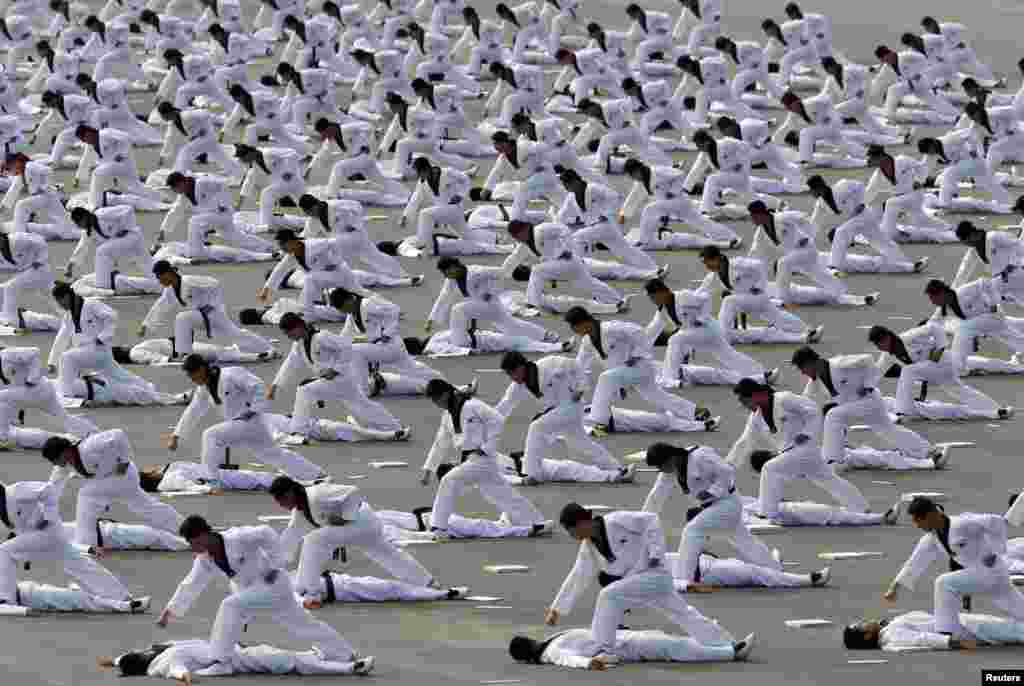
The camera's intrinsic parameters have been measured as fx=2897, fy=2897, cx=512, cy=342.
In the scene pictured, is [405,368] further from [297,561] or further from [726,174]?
[726,174]

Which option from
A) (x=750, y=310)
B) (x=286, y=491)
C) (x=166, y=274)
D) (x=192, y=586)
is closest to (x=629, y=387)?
(x=750, y=310)

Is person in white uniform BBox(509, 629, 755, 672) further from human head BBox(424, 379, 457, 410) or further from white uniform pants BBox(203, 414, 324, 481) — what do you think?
white uniform pants BBox(203, 414, 324, 481)

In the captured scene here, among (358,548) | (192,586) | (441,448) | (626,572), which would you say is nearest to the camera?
(192,586)

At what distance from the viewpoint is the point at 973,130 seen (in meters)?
56.0

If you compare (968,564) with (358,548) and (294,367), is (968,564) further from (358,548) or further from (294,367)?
(294,367)

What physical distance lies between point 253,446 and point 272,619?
7304 millimetres

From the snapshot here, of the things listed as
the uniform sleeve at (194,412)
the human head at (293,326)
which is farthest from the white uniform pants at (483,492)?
the human head at (293,326)

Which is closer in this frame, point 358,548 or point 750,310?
point 358,548

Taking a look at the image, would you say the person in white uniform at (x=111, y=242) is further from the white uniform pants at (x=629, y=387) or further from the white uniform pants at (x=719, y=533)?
the white uniform pants at (x=719, y=533)

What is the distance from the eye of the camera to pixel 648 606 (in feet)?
95.8

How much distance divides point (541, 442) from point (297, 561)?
545 centimetres

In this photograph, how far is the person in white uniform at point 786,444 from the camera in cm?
3434

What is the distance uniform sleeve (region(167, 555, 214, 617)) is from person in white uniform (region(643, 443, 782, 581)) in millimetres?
5124

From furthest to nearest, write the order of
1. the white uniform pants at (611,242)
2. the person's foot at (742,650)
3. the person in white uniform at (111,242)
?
the white uniform pants at (611,242) → the person in white uniform at (111,242) → the person's foot at (742,650)
